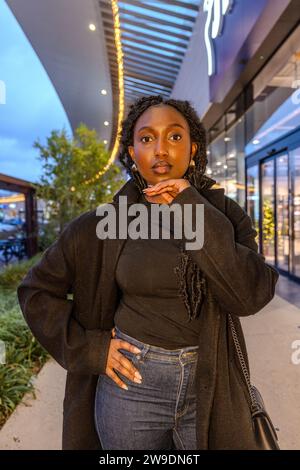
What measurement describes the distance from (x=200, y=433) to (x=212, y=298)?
1.25ft

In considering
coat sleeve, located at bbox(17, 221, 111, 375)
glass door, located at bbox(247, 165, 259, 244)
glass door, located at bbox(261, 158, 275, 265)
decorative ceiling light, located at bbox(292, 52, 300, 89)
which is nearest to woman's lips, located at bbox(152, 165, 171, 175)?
coat sleeve, located at bbox(17, 221, 111, 375)

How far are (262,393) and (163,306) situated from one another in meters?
2.08

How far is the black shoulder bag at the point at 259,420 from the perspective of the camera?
1020mm

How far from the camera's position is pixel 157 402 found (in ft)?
3.44

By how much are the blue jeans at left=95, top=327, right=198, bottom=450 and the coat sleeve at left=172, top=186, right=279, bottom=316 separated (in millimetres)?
219

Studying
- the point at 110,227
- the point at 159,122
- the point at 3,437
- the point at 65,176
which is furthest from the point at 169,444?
the point at 65,176

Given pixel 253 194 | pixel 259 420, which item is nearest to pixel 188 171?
pixel 259 420

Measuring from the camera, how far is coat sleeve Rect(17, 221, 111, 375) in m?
1.11

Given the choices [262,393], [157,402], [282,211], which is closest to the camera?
[157,402]

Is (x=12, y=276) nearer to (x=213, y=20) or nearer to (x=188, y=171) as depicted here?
(x=188, y=171)

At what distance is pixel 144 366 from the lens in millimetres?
1062

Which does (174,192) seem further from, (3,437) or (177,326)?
(3,437)

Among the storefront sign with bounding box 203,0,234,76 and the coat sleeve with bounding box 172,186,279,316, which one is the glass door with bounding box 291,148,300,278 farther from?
the coat sleeve with bounding box 172,186,279,316

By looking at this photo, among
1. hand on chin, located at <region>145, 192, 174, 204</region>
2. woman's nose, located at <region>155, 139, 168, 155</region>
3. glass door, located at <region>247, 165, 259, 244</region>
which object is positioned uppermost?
glass door, located at <region>247, 165, 259, 244</region>
